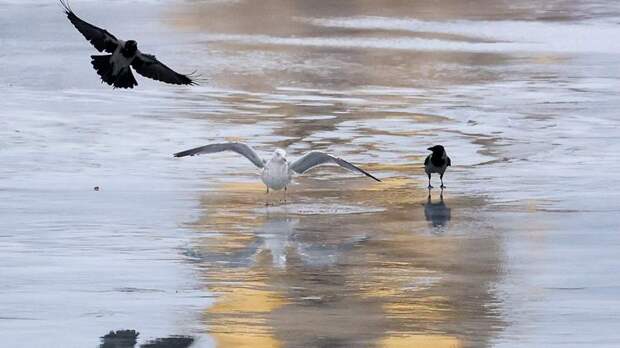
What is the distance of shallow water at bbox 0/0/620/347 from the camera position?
10.4 metres

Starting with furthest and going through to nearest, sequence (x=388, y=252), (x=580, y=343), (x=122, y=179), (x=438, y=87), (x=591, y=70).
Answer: (x=591, y=70) < (x=438, y=87) < (x=122, y=179) < (x=388, y=252) < (x=580, y=343)

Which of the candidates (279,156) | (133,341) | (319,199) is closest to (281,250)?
(319,199)

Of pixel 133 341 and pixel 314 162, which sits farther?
pixel 314 162

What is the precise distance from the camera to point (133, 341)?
9.54 metres

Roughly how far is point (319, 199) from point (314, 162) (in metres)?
0.45

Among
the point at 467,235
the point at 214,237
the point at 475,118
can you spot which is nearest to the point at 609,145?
the point at 475,118

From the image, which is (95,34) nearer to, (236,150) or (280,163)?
(280,163)

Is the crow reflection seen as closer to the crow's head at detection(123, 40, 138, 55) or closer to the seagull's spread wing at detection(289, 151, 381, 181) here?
the crow's head at detection(123, 40, 138, 55)

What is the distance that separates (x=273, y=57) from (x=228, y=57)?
2.37 ft

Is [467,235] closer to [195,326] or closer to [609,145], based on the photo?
[195,326]

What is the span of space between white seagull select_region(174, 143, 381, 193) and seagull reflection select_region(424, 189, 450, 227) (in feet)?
2.45

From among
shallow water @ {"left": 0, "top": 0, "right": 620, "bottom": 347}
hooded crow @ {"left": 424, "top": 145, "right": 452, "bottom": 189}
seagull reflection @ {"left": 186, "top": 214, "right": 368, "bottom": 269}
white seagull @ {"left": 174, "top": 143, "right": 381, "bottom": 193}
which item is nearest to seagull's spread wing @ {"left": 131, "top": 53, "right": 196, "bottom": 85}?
shallow water @ {"left": 0, "top": 0, "right": 620, "bottom": 347}

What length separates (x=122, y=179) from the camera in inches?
640

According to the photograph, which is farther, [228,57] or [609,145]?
[228,57]
